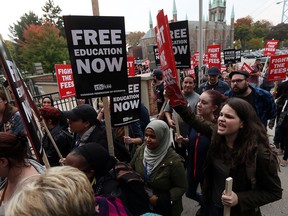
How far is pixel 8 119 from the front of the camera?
2793mm

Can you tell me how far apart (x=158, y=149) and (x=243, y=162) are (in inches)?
31.6

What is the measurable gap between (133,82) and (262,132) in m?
1.70

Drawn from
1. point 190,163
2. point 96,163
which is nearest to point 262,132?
point 190,163

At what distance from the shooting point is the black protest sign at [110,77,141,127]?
8.82 ft

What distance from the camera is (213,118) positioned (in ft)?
7.95

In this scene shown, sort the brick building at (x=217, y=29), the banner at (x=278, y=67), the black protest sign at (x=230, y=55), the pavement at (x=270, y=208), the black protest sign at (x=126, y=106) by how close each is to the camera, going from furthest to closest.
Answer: the brick building at (x=217, y=29) < the black protest sign at (x=230, y=55) < the banner at (x=278, y=67) < the pavement at (x=270, y=208) < the black protest sign at (x=126, y=106)

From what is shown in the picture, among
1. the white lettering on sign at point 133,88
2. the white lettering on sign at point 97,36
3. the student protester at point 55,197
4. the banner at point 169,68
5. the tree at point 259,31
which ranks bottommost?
the student protester at point 55,197

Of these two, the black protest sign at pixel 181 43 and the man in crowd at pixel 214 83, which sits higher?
the black protest sign at pixel 181 43

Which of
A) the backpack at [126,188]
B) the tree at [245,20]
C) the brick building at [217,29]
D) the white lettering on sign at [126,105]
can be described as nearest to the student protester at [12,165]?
the backpack at [126,188]

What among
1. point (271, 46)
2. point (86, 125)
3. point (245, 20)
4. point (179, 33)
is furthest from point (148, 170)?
point (245, 20)

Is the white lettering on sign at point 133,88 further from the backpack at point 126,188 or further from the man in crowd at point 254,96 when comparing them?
the man in crowd at point 254,96

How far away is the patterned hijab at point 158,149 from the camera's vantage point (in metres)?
2.12

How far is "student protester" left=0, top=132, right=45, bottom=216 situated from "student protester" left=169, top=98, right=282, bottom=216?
1.38m

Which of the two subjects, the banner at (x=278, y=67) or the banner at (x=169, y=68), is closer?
the banner at (x=169, y=68)
